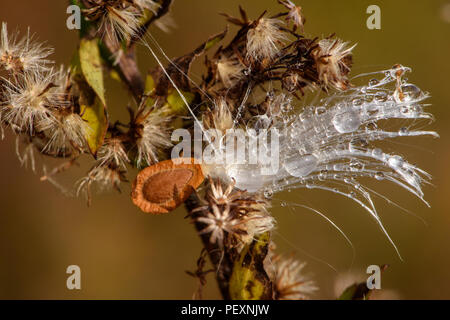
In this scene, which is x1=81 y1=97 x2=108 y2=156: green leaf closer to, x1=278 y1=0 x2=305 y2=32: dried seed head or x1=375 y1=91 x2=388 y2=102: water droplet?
x1=278 y1=0 x2=305 y2=32: dried seed head

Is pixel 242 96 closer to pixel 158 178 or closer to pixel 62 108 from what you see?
pixel 158 178

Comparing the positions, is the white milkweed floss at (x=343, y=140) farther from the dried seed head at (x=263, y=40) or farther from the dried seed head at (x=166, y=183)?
the dried seed head at (x=263, y=40)

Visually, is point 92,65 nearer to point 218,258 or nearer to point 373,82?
point 218,258

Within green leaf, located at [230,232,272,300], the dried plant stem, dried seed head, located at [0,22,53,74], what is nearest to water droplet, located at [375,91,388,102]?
green leaf, located at [230,232,272,300]

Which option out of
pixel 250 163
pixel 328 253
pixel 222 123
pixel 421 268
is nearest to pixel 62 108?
pixel 222 123

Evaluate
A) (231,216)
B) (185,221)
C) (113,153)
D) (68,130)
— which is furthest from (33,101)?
(185,221)

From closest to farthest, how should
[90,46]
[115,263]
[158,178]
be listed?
[158,178]
[90,46]
[115,263]
